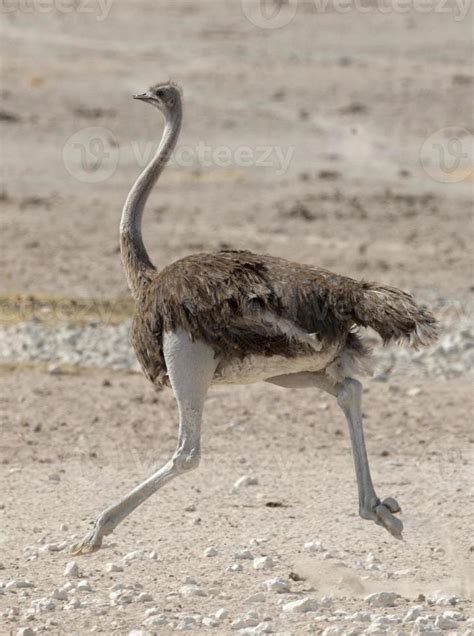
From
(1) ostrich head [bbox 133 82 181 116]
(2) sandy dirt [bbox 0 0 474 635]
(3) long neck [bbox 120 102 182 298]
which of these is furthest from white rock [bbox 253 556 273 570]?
(1) ostrich head [bbox 133 82 181 116]

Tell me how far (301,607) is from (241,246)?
937cm

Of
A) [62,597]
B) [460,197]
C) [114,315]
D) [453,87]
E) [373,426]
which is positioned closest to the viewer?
[62,597]

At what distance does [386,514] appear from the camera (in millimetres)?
6461

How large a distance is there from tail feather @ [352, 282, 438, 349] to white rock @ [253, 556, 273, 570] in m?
1.09

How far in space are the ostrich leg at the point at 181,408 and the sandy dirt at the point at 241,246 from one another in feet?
0.80

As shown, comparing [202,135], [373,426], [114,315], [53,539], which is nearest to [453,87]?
[202,135]

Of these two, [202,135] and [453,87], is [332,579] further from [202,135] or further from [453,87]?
[453,87]

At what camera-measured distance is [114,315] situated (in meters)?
12.1

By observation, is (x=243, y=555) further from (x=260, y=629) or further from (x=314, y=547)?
(x=260, y=629)

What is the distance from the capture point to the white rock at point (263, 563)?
6781 millimetres

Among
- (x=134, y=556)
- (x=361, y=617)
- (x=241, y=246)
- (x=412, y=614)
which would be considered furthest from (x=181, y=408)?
(x=241, y=246)

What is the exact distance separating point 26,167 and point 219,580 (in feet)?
44.1

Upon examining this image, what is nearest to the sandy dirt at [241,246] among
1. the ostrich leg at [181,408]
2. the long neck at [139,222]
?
the ostrich leg at [181,408]

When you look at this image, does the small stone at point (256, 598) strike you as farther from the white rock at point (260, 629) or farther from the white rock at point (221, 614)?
the white rock at point (260, 629)
